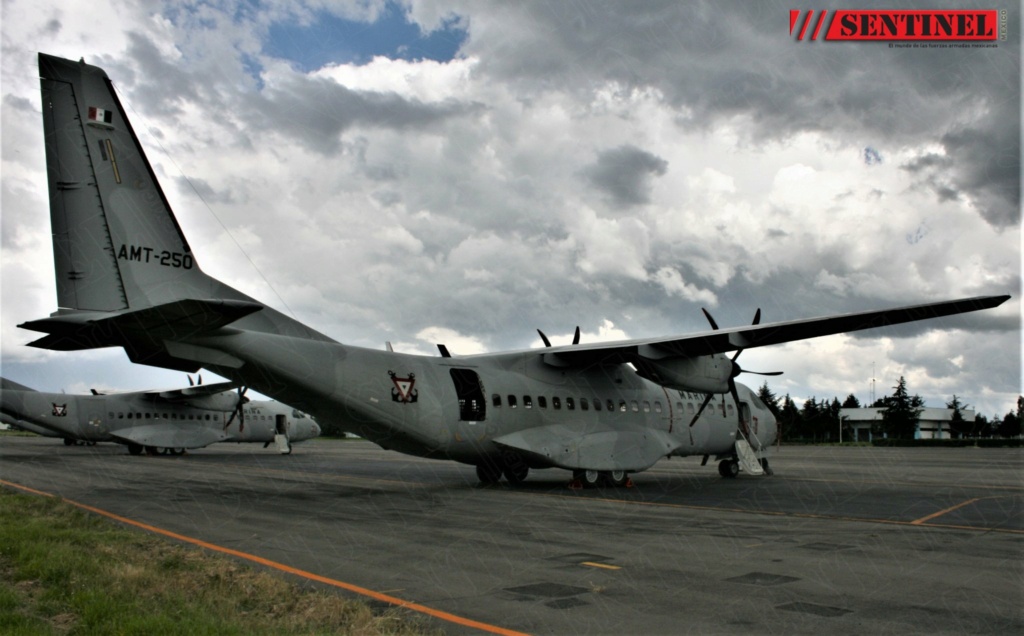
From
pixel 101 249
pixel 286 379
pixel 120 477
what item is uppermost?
pixel 101 249

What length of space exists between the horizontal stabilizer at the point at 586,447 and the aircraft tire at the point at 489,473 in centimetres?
184

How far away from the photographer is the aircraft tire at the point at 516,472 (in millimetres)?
21462

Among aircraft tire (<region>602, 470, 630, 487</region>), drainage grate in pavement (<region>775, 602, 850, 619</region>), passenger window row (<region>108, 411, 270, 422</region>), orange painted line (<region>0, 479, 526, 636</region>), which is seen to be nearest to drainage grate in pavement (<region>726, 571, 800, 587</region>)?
drainage grate in pavement (<region>775, 602, 850, 619</region>)

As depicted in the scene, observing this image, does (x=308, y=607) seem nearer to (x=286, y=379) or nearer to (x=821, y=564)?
(x=821, y=564)

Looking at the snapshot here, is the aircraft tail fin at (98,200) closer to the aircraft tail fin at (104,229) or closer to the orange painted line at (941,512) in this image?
the aircraft tail fin at (104,229)

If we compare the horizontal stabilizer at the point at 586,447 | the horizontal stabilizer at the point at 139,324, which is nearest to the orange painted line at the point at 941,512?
the horizontal stabilizer at the point at 586,447

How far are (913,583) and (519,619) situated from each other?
4.50 m

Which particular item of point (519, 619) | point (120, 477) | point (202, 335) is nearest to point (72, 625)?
point (519, 619)

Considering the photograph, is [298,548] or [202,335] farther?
[202,335]

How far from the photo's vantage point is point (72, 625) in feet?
20.0

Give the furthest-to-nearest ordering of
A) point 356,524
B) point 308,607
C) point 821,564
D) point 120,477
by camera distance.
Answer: point 120,477
point 356,524
point 821,564
point 308,607

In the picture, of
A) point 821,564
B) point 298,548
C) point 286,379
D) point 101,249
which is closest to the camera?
point 821,564

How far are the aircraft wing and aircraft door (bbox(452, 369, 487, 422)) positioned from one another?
114 inches

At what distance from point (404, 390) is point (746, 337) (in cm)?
874
